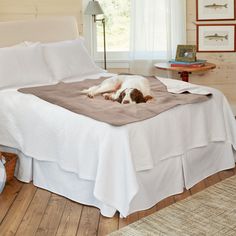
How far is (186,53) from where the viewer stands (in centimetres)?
489

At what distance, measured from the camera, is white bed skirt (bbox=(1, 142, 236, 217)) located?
3.20m

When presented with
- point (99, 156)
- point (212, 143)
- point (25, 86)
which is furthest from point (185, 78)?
point (99, 156)

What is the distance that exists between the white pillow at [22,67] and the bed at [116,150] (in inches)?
4.2

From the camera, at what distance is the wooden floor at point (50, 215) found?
2984 mm

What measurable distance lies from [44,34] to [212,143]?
1.96 meters

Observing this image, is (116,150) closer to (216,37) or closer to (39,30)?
(39,30)

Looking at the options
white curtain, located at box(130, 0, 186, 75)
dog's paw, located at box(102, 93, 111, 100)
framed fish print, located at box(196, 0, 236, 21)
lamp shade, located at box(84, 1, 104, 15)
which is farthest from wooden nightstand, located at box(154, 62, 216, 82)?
dog's paw, located at box(102, 93, 111, 100)

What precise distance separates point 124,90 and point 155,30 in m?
1.71

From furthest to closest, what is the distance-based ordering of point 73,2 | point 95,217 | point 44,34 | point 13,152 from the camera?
point 73,2 → point 44,34 → point 13,152 → point 95,217

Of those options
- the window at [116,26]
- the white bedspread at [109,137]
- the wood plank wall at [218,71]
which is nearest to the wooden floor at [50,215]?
the white bedspread at [109,137]

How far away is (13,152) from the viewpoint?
388cm

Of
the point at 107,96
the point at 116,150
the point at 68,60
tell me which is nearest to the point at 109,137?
the point at 116,150

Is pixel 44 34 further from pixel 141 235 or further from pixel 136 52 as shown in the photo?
pixel 141 235

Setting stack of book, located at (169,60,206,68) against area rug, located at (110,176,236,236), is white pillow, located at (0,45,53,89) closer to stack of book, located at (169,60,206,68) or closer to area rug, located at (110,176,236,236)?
stack of book, located at (169,60,206,68)
